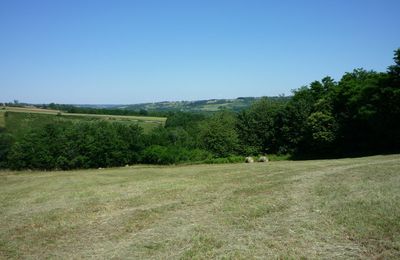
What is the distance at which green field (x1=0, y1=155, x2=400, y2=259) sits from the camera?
11.0 metres

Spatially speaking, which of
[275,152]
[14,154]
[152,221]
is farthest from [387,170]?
[14,154]

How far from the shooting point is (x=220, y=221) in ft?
45.8

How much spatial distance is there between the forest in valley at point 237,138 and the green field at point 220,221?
38164mm

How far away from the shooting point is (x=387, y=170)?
22328 millimetres

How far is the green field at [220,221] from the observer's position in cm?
1097

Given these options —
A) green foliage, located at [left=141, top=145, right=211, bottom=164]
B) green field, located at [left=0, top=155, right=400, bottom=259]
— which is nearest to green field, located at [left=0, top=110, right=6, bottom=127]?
green foliage, located at [left=141, top=145, right=211, bottom=164]

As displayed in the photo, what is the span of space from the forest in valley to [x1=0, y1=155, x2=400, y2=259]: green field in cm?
3816

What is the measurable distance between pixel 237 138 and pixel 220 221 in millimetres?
59940

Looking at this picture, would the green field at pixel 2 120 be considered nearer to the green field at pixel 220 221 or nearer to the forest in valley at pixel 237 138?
the forest in valley at pixel 237 138

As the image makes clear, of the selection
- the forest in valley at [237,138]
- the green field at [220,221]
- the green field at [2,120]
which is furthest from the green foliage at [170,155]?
the green field at [2,120]

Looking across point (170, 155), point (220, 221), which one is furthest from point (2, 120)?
point (220, 221)

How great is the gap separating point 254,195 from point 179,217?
4654 mm

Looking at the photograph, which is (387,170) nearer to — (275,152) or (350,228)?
(350,228)

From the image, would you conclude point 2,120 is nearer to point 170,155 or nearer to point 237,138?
point 170,155
